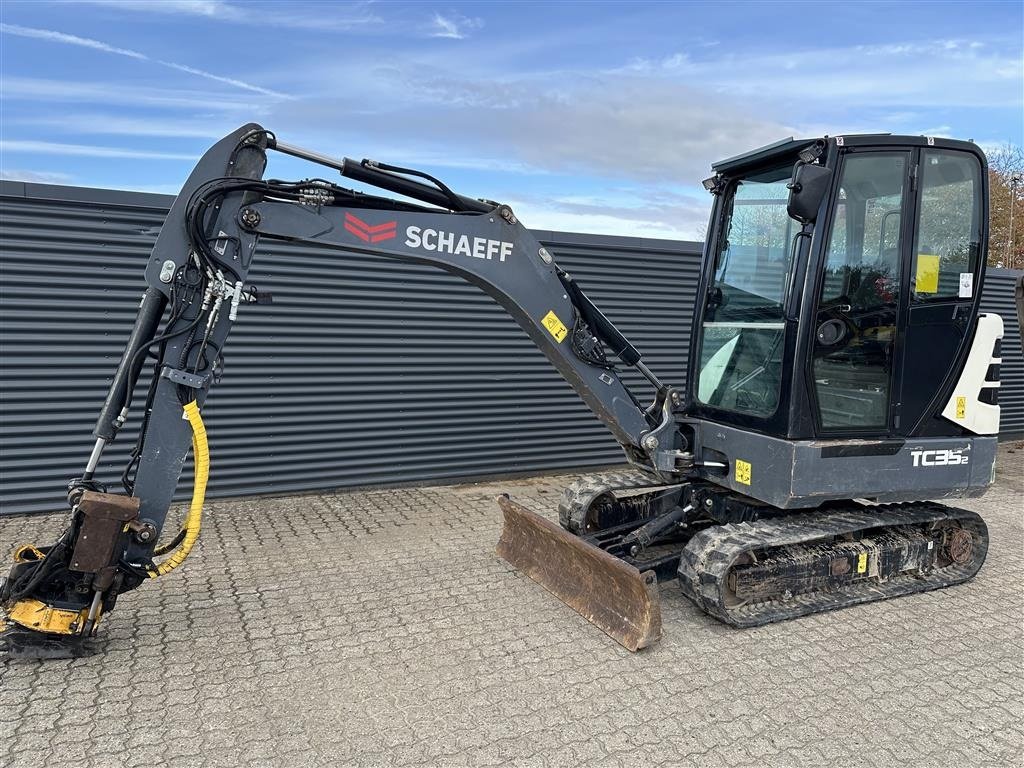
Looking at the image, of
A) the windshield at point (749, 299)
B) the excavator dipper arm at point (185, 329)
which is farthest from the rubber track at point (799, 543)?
the excavator dipper arm at point (185, 329)

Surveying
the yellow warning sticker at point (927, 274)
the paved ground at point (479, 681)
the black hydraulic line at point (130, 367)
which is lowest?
the paved ground at point (479, 681)

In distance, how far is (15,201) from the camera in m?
5.93

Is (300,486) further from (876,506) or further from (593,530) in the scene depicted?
(876,506)

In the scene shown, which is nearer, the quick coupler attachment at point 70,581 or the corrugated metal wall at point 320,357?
the quick coupler attachment at point 70,581

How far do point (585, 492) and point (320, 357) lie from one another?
2.89 meters

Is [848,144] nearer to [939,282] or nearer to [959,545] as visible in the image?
[939,282]

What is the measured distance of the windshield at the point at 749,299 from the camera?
466 cm

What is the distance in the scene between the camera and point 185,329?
151 inches

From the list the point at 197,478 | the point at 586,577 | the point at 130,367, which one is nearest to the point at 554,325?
the point at 586,577

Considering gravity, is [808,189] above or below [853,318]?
above

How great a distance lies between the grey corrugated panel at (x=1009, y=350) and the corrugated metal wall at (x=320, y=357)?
193 inches

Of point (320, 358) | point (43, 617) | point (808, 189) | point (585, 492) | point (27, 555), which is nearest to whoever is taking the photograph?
point (43, 617)

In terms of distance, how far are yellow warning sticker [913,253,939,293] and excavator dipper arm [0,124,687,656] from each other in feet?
8.99

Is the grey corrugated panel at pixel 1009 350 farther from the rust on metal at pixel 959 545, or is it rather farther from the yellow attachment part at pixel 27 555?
the yellow attachment part at pixel 27 555
